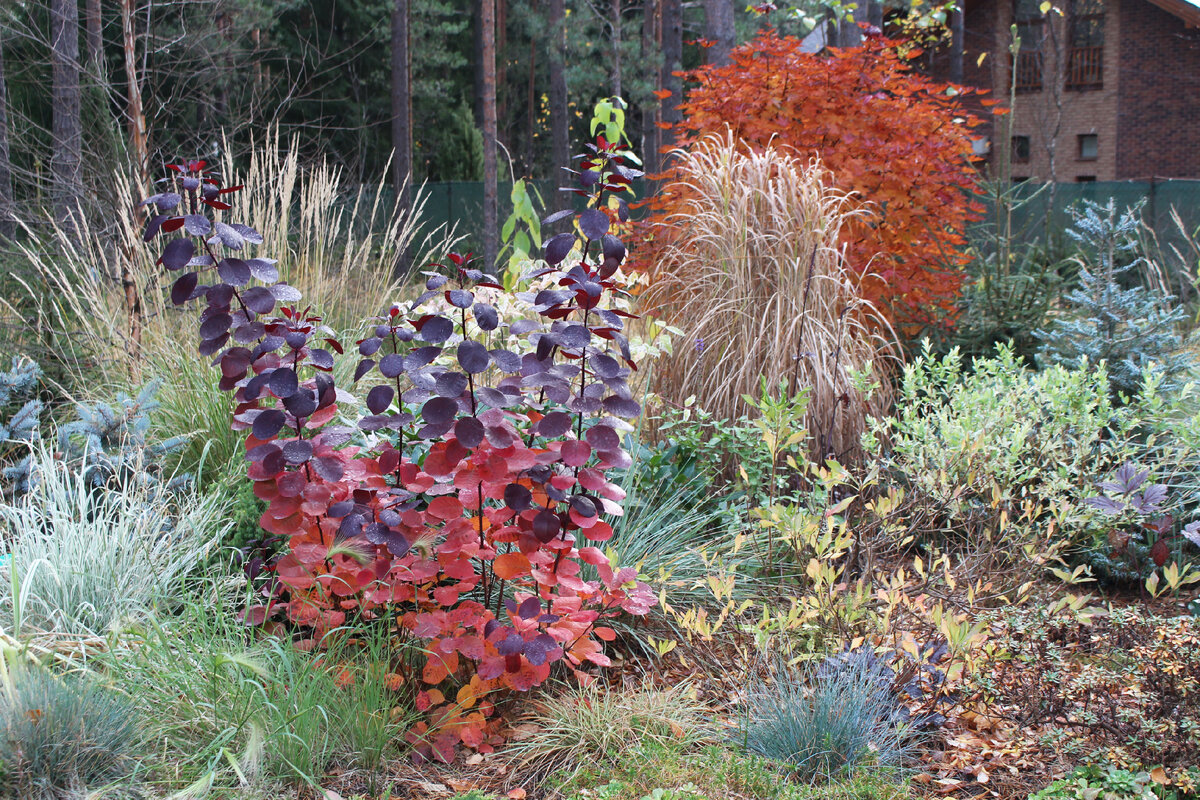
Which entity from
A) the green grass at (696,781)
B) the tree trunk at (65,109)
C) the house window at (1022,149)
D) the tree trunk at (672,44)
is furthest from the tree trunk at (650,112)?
the green grass at (696,781)

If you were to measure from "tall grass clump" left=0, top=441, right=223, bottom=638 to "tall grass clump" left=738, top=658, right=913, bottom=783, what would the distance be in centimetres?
163

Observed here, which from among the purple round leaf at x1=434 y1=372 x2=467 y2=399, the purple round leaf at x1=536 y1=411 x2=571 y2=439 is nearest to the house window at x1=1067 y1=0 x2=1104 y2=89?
the purple round leaf at x1=536 y1=411 x2=571 y2=439

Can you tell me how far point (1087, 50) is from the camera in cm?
2167

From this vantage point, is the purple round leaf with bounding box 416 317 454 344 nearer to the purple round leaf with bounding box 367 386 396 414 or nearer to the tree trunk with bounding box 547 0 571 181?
the purple round leaf with bounding box 367 386 396 414

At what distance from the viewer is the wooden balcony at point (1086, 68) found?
2141cm

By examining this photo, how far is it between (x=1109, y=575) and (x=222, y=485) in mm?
3268

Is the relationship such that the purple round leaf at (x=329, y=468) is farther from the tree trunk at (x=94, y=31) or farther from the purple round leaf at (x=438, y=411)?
the tree trunk at (x=94, y=31)

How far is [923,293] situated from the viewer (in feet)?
16.4

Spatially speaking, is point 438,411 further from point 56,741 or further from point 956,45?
point 956,45

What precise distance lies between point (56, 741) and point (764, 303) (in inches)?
127

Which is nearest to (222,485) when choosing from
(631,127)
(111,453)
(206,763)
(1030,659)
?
(111,453)

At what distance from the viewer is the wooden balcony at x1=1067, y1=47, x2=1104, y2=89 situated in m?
21.4

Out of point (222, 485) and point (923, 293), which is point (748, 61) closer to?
point (923, 293)

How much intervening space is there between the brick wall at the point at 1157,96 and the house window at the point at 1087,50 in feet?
1.77
